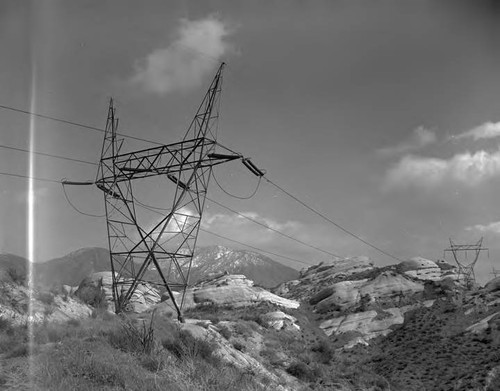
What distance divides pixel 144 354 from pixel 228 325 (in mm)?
19485

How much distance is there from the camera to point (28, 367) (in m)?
11.4

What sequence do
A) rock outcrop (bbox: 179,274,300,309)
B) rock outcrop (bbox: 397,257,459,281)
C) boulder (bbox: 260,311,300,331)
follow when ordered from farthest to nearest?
1. rock outcrop (bbox: 397,257,459,281)
2. rock outcrop (bbox: 179,274,300,309)
3. boulder (bbox: 260,311,300,331)

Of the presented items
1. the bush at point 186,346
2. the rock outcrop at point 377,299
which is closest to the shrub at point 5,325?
the bush at point 186,346

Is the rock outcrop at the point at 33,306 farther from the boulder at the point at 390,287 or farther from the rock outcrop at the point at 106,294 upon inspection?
the boulder at the point at 390,287

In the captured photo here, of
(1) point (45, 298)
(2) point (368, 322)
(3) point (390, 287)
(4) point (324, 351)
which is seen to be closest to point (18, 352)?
(1) point (45, 298)

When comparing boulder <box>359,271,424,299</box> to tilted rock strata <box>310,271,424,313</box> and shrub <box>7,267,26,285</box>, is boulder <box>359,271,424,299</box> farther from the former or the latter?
shrub <box>7,267,26,285</box>

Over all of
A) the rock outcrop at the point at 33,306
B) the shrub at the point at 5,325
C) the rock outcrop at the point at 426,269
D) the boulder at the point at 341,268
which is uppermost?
the boulder at the point at 341,268

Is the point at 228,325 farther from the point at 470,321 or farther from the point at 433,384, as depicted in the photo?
the point at 470,321

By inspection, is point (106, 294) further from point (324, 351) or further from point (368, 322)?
point (368, 322)

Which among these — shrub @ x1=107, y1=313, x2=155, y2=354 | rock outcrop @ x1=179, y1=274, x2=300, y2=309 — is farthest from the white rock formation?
shrub @ x1=107, y1=313, x2=155, y2=354

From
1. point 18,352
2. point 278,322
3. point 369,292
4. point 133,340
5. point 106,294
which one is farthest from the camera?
point 369,292

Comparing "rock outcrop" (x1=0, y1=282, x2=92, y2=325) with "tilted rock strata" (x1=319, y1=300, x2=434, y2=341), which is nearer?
"rock outcrop" (x1=0, y1=282, x2=92, y2=325)

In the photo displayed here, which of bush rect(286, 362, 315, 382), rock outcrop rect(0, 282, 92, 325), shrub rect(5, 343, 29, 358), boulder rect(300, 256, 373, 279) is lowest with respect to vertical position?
bush rect(286, 362, 315, 382)

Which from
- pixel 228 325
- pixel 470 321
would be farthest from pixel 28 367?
pixel 470 321
